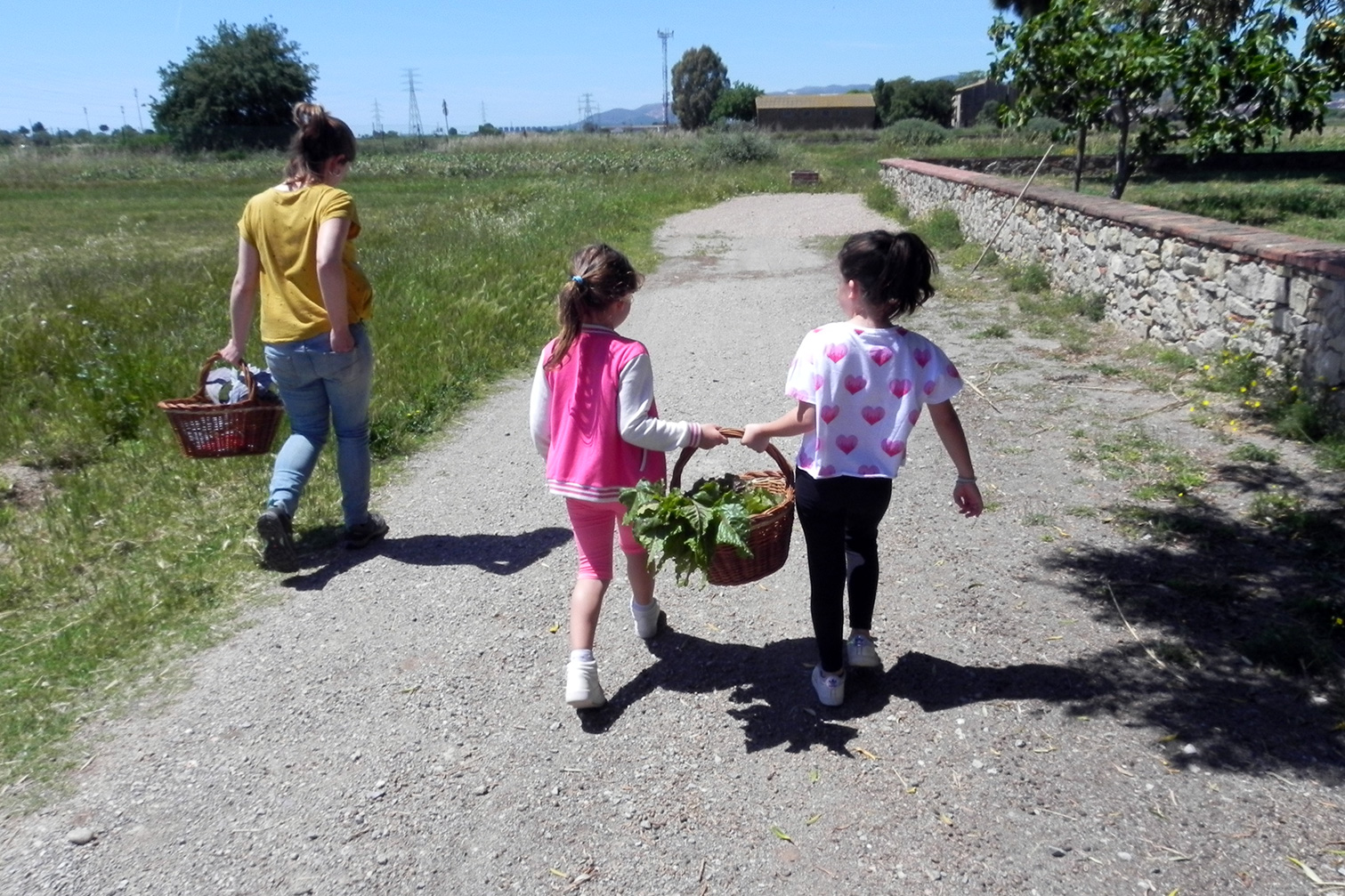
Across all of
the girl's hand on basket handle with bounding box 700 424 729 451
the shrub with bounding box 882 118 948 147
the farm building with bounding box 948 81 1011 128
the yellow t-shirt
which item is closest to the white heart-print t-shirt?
the girl's hand on basket handle with bounding box 700 424 729 451

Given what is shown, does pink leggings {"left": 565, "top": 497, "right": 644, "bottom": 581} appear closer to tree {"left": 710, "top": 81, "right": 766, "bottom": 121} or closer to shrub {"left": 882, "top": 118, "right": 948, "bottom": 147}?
shrub {"left": 882, "top": 118, "right": 948, "bottom": 147}

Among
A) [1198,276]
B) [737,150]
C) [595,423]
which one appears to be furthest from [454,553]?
[737,150]

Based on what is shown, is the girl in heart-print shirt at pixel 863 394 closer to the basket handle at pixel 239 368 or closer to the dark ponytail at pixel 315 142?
the dark ponytail at pixel 315 142

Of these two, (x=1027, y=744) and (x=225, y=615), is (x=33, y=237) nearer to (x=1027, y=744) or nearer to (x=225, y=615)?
(x=225, y=615)

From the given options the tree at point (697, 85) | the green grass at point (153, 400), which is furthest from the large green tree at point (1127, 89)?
the tree at point (697, 85)

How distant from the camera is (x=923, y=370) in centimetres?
315

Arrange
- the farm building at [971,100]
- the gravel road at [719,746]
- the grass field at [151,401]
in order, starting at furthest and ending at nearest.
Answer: the farm building at [971,100] → the grass field at [151,401] → the gravel road at [719,746]

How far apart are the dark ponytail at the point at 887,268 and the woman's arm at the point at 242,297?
8.83ft

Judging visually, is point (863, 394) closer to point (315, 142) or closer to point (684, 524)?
point (684, 524)

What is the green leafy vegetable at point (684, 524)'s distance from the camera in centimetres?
315

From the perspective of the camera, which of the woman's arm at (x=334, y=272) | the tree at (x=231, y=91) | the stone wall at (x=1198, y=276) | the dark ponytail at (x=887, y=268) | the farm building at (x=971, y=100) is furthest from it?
the farm building at (x=971, y=100)

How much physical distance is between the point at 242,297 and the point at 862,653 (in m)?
3.01

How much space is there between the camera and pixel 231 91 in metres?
63.9

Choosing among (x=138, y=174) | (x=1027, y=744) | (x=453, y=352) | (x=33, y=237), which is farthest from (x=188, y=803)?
(x=138, y=174)
